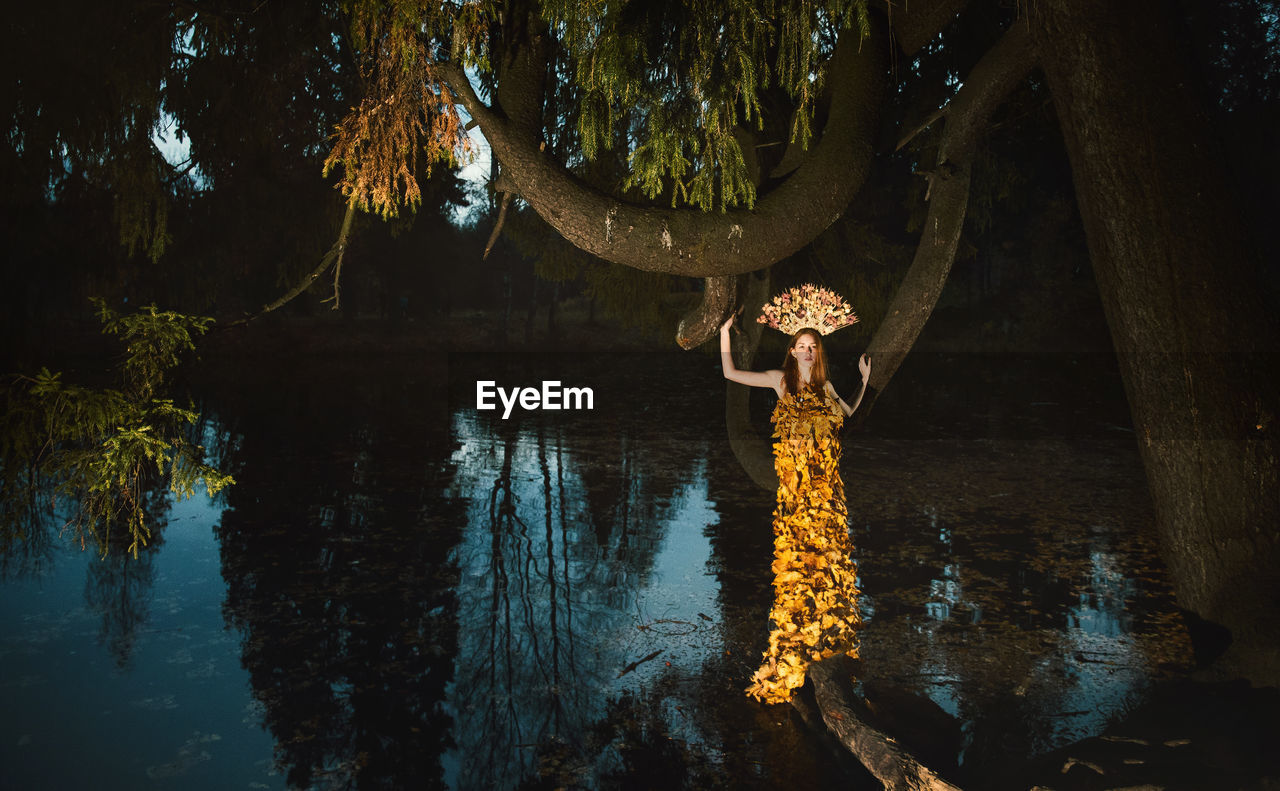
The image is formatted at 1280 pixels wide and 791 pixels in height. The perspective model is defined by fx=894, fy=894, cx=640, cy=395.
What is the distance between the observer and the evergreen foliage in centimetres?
351

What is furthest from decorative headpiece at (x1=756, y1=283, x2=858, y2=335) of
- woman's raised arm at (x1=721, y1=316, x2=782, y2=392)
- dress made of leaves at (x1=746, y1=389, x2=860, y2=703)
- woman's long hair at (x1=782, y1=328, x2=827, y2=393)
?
dress made of leaves at (x1=746, y1=389, x2=860, y2=703)

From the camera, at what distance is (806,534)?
4906 mm

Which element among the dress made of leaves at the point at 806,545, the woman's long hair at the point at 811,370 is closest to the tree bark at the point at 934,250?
the woman's long hair at the point at 811,370

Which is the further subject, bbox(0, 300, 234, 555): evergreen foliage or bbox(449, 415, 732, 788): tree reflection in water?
bbox(449, 415, 732, 788): tree reflection in water

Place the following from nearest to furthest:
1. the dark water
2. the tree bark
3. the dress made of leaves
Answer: the dark water < the dress made of leaves < the tree bark

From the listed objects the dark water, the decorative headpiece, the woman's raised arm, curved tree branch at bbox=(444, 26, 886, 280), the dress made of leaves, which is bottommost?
the dark water

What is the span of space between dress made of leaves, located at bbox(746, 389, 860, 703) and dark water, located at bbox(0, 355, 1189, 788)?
0.38 meters

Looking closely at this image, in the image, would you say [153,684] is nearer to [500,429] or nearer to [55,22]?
[55,22]

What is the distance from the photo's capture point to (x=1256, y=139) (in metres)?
16.3

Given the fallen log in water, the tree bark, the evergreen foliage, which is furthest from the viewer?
the tree bark

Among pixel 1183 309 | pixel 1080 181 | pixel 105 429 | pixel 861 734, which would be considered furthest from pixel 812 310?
pixel 105 429

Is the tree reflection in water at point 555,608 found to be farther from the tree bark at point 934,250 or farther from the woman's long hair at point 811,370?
the tree bark at point 934,250

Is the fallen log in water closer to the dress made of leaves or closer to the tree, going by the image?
the dress made of leaves

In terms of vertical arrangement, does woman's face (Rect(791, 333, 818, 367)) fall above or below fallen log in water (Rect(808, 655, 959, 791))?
above
